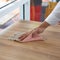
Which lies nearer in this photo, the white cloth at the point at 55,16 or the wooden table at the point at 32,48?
the wooden table at the point at 32,48

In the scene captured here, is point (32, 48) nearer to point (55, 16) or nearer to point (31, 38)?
point (31, 38)

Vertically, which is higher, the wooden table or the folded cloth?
the folded cloth

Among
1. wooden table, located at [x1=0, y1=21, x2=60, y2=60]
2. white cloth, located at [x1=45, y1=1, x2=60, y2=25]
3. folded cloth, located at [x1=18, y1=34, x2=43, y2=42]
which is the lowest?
wooden table, located at [x1=0, y1=21, x2=60, y2=60]

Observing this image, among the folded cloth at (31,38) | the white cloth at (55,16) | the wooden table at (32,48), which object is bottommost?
the wooden table at (32,48)

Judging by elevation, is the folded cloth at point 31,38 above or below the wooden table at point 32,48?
above

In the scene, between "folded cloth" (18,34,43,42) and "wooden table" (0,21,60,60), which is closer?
"wooden table" (0,21,60,60)

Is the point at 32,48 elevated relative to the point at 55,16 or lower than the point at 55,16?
lower

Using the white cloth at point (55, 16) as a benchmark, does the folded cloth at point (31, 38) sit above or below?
below

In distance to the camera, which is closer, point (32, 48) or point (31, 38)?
point (32, 48)

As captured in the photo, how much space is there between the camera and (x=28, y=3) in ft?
6.82

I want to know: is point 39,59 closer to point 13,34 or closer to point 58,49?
point 58,49

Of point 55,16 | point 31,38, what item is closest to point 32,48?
point 31,38

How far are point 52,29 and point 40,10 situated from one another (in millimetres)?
775

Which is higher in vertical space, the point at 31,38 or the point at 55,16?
the point at 55,16
